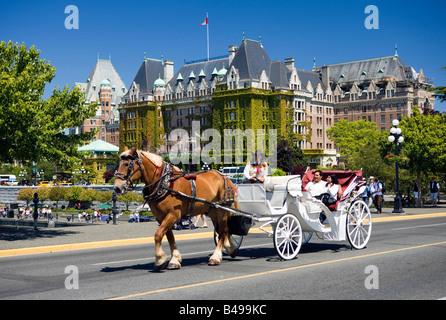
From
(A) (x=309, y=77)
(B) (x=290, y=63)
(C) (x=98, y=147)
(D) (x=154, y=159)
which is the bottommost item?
(D) (x=154, y=159)

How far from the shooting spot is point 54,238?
62.0 feet

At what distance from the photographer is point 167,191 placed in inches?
444

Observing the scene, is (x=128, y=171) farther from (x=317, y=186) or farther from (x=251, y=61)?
(x=251, y=61)

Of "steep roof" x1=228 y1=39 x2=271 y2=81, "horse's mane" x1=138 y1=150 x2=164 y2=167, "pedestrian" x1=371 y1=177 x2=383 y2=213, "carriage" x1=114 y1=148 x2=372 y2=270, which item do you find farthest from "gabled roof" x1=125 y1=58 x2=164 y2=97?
"horse's mane" x1=138 y1=150 x2=164 y2=167

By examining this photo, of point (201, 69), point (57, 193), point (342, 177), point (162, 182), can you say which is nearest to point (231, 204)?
point (162, 182)

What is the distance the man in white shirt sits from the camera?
14.2 meters

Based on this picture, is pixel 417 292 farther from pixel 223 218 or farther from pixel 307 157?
pixel 307 157

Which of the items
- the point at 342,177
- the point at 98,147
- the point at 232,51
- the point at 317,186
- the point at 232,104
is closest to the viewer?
the point at 317,186

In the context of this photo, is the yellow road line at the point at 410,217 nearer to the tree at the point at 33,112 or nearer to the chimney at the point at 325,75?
the tree at the point at 33,112

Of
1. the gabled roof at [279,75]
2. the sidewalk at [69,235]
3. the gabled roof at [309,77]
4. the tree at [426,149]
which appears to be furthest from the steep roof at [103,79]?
the sidewalk at [69,235]

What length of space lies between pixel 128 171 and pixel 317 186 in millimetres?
5173

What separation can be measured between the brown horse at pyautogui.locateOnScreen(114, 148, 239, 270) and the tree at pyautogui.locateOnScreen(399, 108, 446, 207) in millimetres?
31067
